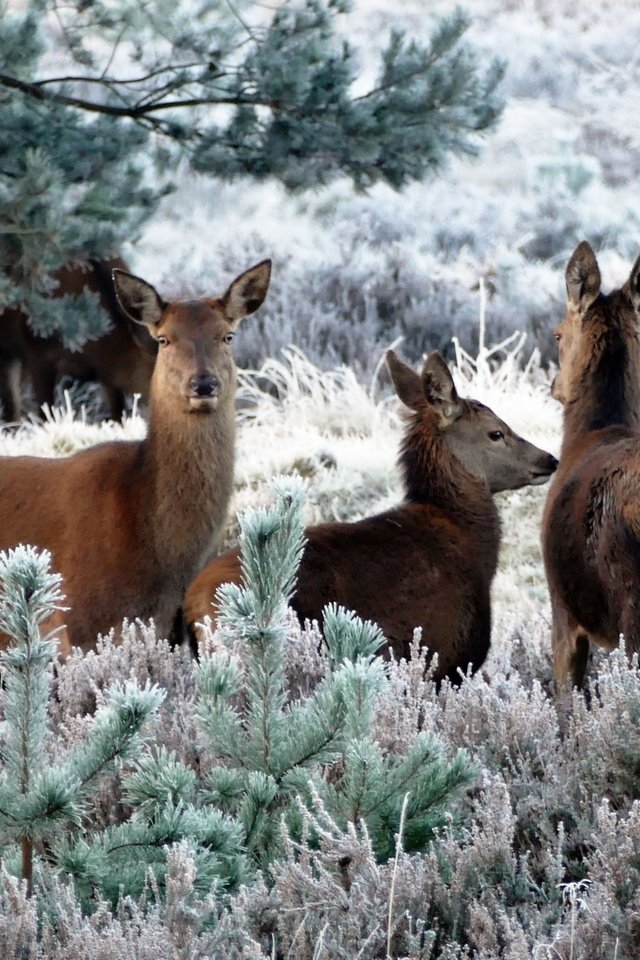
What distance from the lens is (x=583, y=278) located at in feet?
20.0

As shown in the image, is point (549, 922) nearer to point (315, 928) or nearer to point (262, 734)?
point (315, 928)

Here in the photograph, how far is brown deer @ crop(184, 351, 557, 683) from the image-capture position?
5.59 m

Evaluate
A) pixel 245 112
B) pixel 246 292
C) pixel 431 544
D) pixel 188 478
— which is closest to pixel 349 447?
pixel 245 112

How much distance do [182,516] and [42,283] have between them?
3.35 metres

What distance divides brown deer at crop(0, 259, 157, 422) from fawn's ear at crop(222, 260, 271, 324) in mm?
4994

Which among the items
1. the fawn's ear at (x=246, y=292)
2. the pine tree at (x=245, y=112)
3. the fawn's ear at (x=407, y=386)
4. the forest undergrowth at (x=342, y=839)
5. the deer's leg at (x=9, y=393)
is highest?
the pine tree at (x=245, y=112)

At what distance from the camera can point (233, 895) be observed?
327 cm

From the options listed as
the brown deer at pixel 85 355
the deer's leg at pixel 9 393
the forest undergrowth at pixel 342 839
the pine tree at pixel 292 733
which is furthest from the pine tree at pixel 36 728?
the deer's leg at pixel 9 393

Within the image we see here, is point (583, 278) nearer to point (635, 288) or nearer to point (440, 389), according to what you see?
point (635, 288)

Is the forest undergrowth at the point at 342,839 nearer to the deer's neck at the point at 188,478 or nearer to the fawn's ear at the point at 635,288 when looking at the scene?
the fawn's ear at the point at 635,288

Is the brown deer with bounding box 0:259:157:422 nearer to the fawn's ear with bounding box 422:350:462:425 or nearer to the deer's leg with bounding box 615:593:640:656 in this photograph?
the fawn's ear with bounding box 422:350:462:425

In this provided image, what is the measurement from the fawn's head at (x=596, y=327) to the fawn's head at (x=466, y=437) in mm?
500

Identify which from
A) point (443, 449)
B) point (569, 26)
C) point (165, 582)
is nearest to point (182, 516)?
point (165, 582)

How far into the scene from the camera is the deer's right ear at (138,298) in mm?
7129
